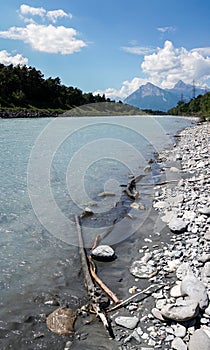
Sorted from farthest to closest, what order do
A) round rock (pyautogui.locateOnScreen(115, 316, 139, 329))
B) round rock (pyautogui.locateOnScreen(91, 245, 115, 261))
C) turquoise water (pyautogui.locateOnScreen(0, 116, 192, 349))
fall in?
round rock (pyautogui.locateOnScreen(91, 245, 115, 261)), turquoise water (pyautogui.locateOnScreen(0, 116, 192, 349)), round rock (pyautogui.locateOnScreen(115, 316, 139, 329))

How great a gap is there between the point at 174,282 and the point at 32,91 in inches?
5250

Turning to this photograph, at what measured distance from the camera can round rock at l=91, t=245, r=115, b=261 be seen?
29.2ft

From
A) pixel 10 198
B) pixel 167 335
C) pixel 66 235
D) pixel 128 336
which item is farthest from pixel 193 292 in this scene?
pixel 10 198

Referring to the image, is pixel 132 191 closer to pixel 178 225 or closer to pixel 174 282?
pixel 178 225

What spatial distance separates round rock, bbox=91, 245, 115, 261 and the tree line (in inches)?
4163

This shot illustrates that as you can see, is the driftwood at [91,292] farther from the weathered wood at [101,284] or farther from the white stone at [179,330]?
the white stone at [179,330]

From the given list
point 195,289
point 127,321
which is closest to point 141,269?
point 195,289

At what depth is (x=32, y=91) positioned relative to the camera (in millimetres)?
131125

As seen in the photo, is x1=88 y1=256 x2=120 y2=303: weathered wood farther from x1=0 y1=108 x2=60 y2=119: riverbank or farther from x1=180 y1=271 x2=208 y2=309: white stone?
x1=0 y1=108 x2=60 y2=119: riverbank

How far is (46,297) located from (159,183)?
11.0 meters

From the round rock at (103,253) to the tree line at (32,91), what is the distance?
4163 inches

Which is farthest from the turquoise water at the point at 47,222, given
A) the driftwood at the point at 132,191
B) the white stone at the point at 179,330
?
the white stone at the point at 179,330

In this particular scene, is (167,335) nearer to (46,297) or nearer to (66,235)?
(46,297)

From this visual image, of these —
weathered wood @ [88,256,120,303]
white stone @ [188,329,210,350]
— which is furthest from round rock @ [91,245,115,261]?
white stone @ [188,329,210,350]
